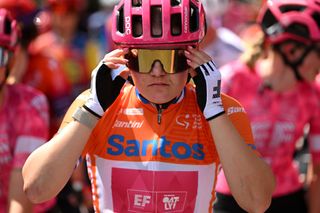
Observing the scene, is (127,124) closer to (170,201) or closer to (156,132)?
(156,132)

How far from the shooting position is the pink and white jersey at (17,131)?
5.86 metres

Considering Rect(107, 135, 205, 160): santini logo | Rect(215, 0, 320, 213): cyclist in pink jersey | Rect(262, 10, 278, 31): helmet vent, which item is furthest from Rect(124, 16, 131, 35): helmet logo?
Rect(262, 10, 278, 31): helmet vent

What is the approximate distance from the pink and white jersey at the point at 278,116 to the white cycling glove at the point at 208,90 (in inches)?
78.1

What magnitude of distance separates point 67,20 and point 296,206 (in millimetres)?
5533

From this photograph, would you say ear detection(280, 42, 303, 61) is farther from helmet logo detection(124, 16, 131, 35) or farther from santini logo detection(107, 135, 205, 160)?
helmet logo detection(124, 16, 131, 35)

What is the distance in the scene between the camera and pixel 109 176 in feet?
16.4

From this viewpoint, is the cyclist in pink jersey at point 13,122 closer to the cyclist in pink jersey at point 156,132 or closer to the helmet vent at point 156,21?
the cyclist in pink jersey at point 156,132

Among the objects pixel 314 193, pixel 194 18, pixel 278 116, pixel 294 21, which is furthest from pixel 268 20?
pixel 194 18

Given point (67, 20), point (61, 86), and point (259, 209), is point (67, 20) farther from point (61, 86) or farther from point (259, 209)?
point (259, 209)

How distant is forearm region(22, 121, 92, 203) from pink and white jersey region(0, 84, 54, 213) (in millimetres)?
952

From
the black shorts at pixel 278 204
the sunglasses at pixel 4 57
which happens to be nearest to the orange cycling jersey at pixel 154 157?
the sunglasses at pixel 4 57

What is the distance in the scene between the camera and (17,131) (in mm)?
5910

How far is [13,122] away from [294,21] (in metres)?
2.26

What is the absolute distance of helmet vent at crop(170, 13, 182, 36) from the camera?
475cm
